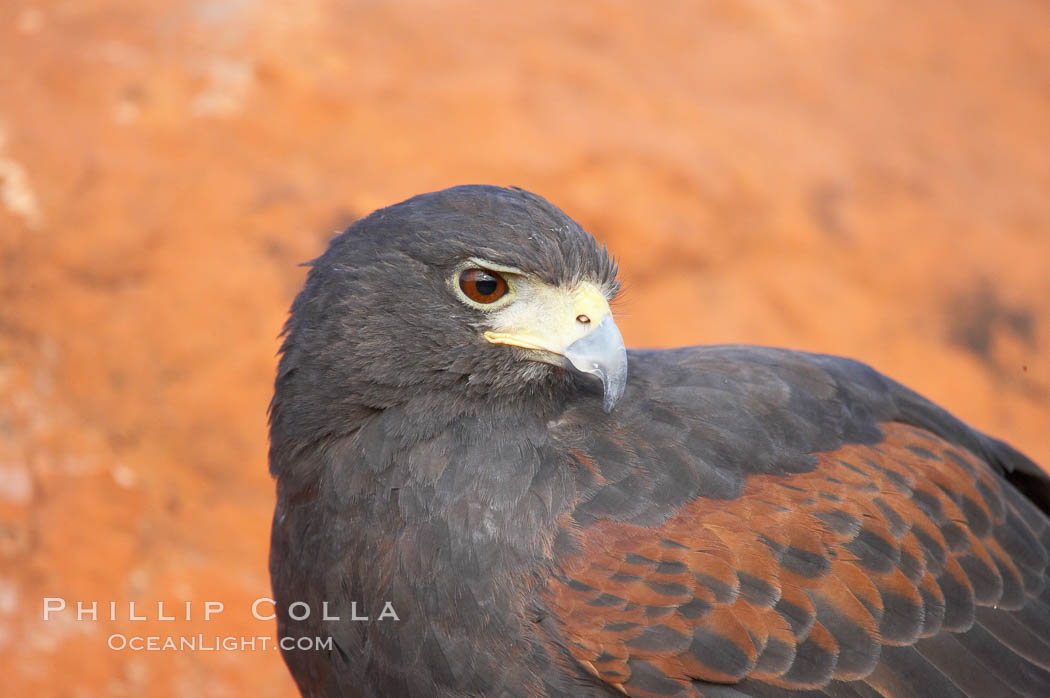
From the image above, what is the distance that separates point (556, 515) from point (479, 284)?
2.39 ft

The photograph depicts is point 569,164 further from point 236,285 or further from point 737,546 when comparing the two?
point 737,546

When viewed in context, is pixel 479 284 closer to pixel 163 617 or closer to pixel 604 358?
pixel 604 358

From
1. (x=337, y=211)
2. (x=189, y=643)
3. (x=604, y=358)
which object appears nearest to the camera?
(x=604, y=358)

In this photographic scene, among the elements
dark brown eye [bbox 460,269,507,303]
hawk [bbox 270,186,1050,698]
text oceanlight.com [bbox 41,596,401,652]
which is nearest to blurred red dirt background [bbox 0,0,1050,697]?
text oceanlight.com [bbox 41,596,401,652]

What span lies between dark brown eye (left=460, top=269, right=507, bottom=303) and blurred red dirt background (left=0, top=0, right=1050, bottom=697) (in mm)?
3402

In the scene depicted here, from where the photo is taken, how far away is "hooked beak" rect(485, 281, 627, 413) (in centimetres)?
304

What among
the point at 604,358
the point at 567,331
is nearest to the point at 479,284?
the point at 567,331

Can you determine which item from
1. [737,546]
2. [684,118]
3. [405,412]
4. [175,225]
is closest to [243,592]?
[175,225]

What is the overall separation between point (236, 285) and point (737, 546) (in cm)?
446

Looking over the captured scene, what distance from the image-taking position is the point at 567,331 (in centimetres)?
313

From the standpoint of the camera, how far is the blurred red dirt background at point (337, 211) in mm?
6234

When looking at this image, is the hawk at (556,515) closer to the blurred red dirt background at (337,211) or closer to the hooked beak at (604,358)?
the hooked beak at (604,358)

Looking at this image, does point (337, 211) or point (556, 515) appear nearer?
point (556, 515)

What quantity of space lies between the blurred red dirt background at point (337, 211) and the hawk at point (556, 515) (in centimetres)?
316
